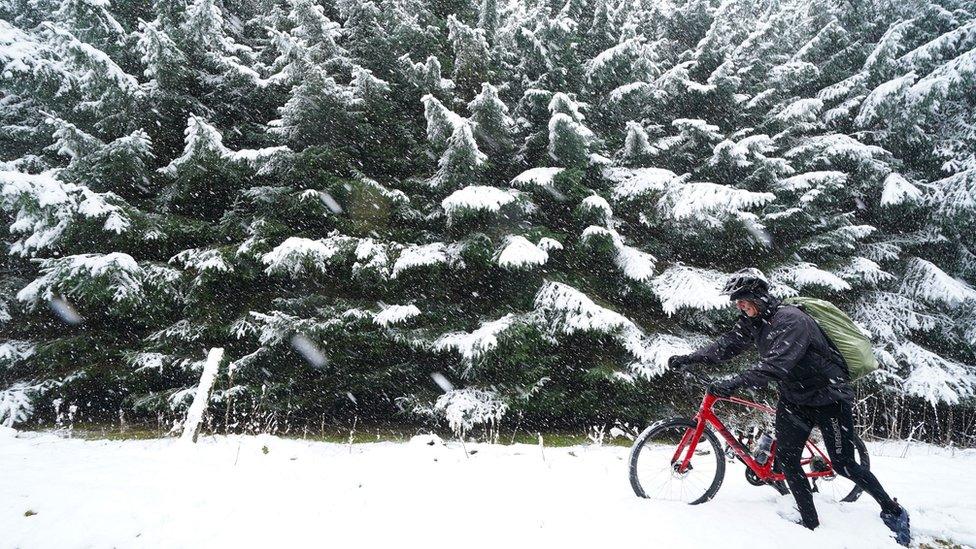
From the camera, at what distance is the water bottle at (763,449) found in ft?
12.2

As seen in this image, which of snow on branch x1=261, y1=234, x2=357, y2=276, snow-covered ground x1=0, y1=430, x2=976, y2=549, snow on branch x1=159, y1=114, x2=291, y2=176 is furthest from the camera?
snow on branch x1=159, y1=114, x2=291, y2=176

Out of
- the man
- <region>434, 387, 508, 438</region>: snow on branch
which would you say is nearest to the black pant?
the man

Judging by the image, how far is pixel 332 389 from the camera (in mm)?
7438

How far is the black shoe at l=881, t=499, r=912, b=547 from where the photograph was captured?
3221 mm

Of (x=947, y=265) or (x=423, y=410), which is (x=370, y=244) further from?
(x=947, y=265)

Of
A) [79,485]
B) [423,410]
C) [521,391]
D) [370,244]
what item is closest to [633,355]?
[521,391]

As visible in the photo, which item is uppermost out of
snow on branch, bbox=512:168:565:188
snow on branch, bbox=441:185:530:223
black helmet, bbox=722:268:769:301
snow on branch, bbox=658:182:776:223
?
snow on branch, bbox=512:168:565:188

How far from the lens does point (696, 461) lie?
12.7 ft

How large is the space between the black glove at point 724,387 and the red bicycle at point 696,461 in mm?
55

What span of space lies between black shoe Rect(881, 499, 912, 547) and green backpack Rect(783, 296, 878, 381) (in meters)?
1.04

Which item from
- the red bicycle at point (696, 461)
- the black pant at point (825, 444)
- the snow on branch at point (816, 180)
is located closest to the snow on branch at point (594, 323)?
the red bicycle at point (696, 461)

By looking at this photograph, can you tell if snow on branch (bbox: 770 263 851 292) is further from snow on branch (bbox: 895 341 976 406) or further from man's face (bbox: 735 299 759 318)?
man's face (bbox: 735 299 759 318)

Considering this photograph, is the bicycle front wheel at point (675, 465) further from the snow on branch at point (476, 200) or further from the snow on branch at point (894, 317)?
the snow on branch at point (894, 317)

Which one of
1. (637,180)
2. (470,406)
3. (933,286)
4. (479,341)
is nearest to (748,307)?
(479,341)
